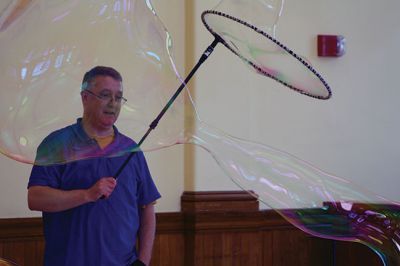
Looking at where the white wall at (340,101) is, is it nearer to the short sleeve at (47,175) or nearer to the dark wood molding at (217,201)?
the dark wood molding at (217,201)

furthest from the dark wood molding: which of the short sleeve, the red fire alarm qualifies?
the short sleeve

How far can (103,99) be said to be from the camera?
1.21m

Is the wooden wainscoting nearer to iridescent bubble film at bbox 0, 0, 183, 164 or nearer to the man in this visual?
the man

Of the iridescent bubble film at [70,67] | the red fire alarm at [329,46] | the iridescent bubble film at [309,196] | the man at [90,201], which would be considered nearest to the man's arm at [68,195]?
the man at [90,201]

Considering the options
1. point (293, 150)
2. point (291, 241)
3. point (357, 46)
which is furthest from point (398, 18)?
point (291, 241)

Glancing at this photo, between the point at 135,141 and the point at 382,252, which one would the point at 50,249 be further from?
the point at 382,252

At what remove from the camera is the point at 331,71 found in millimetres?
2789

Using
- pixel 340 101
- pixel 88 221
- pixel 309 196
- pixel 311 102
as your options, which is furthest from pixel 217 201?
pixel 309 196

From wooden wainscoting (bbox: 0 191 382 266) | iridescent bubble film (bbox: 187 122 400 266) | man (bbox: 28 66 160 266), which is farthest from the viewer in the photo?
wooden wainscoting (bbox: 0 191 382 266)

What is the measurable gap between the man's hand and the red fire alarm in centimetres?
163

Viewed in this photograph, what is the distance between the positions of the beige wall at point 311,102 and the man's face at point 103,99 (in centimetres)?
128

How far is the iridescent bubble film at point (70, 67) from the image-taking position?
1.15 metres

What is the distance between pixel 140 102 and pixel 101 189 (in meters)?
0.28

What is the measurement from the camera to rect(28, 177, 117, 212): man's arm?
139 cm
